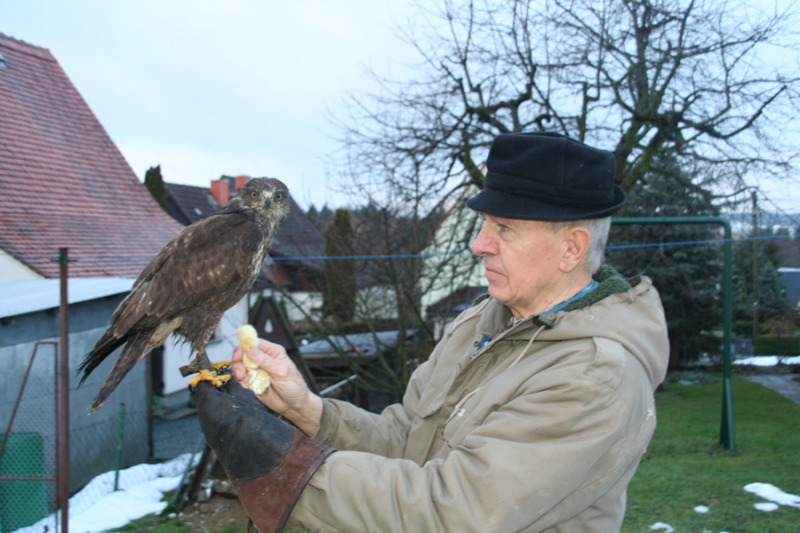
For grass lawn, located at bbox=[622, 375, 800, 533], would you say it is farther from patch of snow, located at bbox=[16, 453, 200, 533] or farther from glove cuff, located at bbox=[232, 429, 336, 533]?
patch of snow, located at bbox=[16, 453, 200, 533]

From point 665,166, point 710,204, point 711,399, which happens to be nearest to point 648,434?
point 710,204

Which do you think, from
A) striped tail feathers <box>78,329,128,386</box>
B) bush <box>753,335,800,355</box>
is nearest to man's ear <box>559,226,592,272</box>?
striped tail feathers <box>78,329,128,386</box>

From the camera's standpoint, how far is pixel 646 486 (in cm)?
616

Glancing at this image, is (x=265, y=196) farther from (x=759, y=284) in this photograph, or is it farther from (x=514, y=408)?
(x=759, y=284)

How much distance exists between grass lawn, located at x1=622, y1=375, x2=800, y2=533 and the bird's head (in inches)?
151

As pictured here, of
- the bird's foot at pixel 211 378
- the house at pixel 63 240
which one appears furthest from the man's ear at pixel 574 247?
the house at pixel 63 240

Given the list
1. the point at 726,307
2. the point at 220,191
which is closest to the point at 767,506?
the point at 726,307

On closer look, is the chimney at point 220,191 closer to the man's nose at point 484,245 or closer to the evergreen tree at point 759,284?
the evergreen tree at point 759,284

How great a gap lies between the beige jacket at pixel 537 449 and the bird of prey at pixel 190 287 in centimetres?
155

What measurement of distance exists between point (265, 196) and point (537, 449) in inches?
93.7

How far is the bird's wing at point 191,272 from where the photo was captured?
9.18ft

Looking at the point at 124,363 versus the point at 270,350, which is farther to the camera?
the point at 124,363

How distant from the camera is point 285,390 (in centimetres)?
198

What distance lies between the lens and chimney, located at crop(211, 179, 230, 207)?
22955mm
